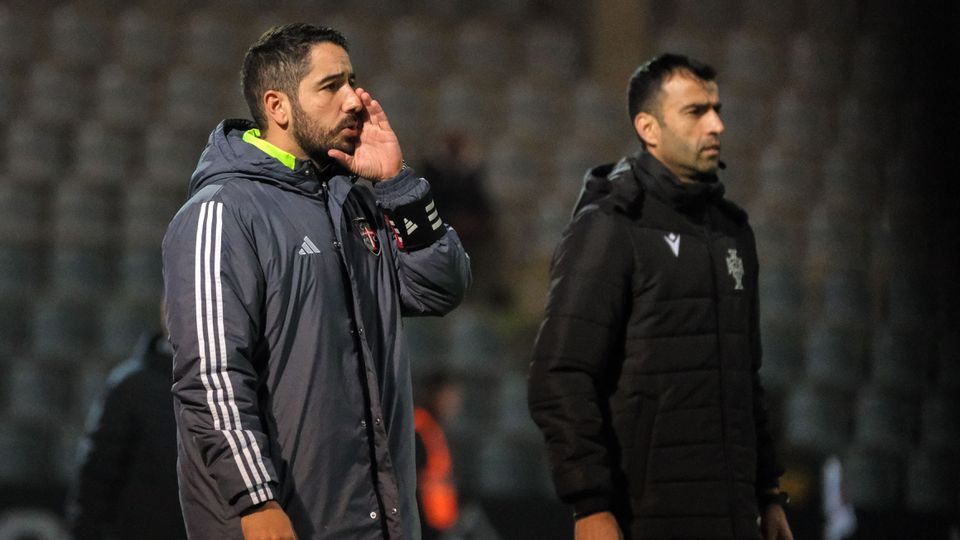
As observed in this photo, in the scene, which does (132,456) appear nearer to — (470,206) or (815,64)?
(470,206)

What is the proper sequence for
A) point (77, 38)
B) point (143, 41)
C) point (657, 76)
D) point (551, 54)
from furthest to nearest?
point (551, 54)
point (143, 41)
point (77, 38)
point (657, 76)

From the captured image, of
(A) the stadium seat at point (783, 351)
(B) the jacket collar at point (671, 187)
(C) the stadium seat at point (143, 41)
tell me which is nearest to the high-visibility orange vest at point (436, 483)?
(A) the stadium seat at point (783, 351)

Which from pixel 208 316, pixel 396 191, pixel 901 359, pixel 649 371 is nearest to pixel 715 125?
pixel 649 371

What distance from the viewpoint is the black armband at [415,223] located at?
8.83ft

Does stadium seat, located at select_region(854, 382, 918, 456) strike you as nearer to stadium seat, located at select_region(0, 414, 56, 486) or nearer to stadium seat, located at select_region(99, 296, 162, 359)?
stadium seat, located at select_region(99, 296, 162, 359)

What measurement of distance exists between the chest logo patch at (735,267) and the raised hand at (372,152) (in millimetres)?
994

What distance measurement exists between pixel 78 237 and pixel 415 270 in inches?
230

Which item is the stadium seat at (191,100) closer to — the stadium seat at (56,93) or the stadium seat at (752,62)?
the stadium seat at (56,93)

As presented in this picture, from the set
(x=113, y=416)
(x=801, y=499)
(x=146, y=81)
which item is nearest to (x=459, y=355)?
(x=801, y=499)

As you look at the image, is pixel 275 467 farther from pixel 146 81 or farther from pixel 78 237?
pixel 146 81

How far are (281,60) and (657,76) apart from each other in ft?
4.08

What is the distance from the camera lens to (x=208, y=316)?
2.44 meters

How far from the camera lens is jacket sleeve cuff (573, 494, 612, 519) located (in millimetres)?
3119

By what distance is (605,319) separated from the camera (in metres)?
3.22
